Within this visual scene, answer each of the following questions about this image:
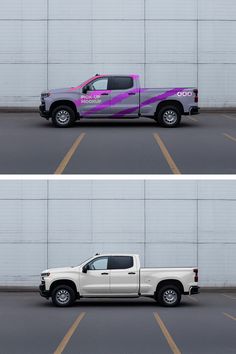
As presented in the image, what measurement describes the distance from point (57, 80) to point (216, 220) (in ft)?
33.8

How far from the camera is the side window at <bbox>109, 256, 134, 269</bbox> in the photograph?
81.1 feet

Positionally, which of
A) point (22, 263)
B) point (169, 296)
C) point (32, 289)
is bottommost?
point (32, 289)

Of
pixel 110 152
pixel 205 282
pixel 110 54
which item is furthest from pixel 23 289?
pixel 110 152

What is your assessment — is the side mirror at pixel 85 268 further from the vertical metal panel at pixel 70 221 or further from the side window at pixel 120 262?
the vertical metal panel at pixel 70 221

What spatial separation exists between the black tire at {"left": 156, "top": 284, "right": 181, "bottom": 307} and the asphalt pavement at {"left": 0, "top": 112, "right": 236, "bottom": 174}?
469 centimetres

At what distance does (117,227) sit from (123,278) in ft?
40.2

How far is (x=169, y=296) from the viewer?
24641mm

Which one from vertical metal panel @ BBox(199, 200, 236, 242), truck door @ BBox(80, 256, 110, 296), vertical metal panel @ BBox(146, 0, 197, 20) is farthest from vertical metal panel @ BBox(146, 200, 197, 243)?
truck door @ BBox(80, 256, 110, 296)

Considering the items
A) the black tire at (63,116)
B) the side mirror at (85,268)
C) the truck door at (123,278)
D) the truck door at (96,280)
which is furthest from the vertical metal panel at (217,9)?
the side mirror at (85,268)

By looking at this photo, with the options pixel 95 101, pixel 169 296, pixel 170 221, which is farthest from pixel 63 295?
pixel 170 221

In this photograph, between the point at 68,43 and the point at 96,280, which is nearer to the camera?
the point at 96,280

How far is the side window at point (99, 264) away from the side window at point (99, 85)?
6.73 m

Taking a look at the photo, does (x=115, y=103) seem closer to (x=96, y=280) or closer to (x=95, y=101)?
(x=95, y=101)

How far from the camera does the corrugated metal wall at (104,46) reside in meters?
37.8
